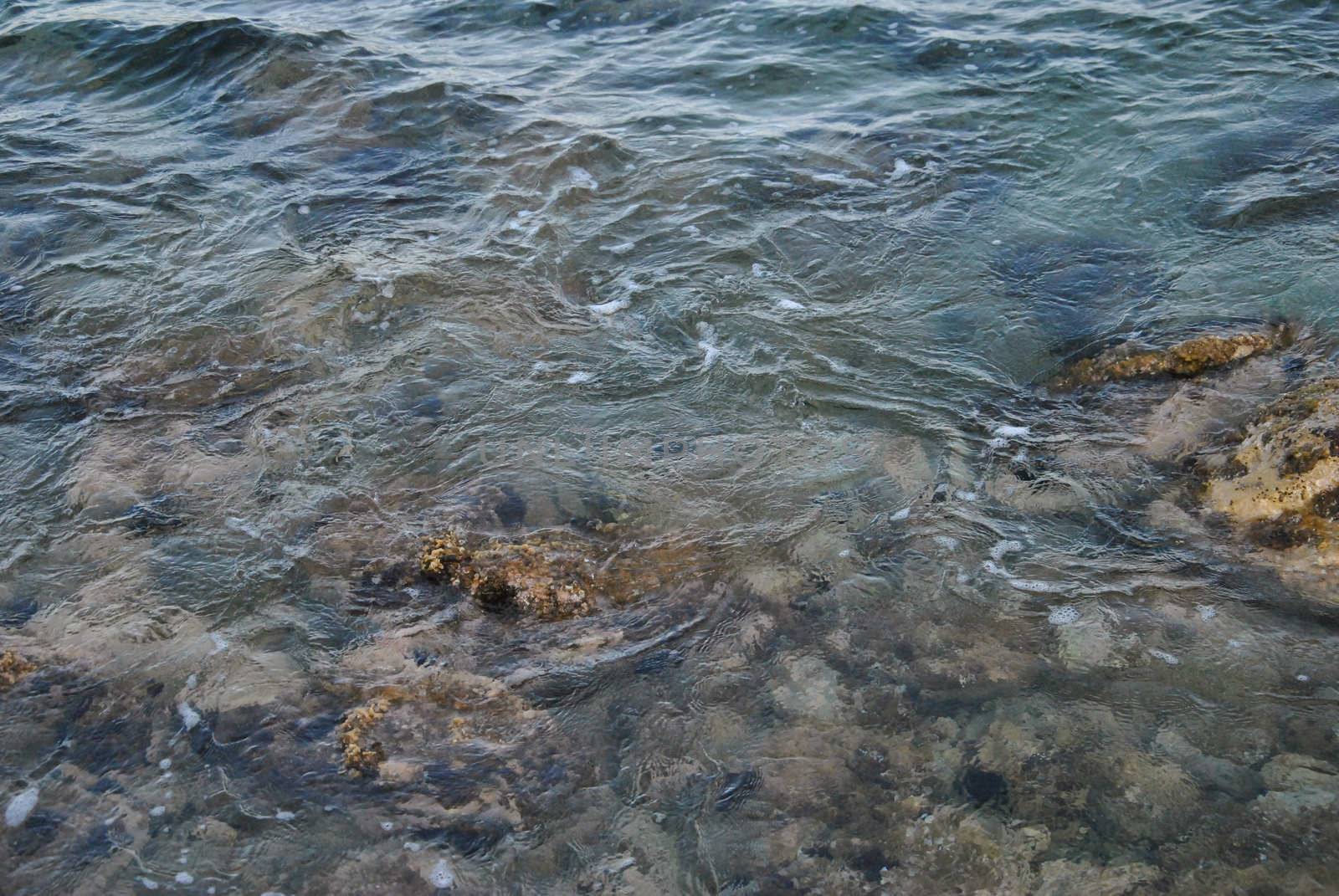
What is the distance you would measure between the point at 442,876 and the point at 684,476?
8.11 ft

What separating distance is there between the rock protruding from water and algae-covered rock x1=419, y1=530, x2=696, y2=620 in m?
2.81

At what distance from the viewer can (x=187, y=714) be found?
4.27 metres

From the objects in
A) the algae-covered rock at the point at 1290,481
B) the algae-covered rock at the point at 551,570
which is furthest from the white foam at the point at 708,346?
the algae-covered rock at the point at 1290,481

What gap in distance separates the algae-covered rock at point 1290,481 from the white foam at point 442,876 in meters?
3.91

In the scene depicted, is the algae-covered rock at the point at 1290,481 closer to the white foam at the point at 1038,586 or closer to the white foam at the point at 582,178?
the white foam at the point at 1038,586

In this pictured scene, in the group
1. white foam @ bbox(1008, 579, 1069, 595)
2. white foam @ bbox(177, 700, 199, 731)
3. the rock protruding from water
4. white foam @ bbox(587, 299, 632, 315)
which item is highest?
white foam @ bbox(587, 299, 632, 315)

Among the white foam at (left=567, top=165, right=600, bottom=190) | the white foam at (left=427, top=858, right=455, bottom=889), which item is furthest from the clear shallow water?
the white foam at (left=567, top=165, right=600, bottom=190)

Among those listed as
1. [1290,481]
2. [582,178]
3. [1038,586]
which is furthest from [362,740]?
[582,178]

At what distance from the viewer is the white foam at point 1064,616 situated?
4.44 m

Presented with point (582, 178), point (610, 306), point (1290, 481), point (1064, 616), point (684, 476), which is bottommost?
point (1064, 616)

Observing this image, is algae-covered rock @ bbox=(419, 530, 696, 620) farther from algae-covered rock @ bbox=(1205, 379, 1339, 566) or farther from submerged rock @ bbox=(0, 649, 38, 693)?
algae-covered rock @ bbox=(1205, 379, 1339, 566)

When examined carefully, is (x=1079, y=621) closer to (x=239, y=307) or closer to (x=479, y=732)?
(x=479, y=732)

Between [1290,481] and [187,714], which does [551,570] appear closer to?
[187,714]

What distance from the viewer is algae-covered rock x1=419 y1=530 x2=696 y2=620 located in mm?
4676
